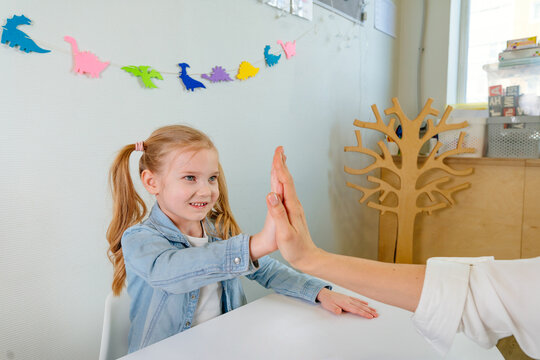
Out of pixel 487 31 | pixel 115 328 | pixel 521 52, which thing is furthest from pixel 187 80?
pixel 487 31

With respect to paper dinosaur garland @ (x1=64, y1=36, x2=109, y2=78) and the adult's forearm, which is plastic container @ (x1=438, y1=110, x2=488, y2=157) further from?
paper dinosaur garland @ (x1=64, y1=36, x2=109, y2=78)

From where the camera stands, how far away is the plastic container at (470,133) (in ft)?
6.93

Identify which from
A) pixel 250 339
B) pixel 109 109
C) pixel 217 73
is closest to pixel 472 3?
pixel 217 73

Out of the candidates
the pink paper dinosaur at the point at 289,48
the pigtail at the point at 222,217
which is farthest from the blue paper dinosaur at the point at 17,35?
the pink paper dinosaur at the point at 289,48

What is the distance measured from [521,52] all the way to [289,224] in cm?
186

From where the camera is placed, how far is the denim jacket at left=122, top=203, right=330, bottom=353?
821 millimetres

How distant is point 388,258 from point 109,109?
6.15ft

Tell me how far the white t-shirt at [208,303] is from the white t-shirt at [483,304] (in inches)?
20.8

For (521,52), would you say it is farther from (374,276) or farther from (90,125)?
(90,125)

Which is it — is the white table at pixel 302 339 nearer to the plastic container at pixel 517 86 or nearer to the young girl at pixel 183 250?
the young girl at pixel 183 250

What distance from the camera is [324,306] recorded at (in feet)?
3.04

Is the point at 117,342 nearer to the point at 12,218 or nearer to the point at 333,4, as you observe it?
the point at 12,218

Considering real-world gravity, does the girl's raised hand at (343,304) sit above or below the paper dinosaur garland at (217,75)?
below

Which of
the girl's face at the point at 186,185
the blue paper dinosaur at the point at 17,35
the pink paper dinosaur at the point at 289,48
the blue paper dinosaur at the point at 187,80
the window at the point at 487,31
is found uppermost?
the window at the point at 487,31
